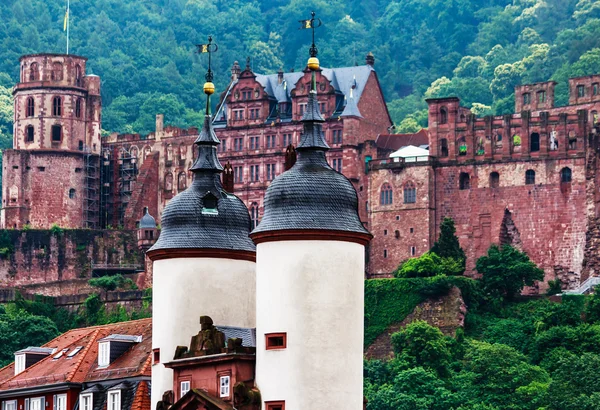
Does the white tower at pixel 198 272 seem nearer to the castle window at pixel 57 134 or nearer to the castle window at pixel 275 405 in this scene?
the castle window at pixel 275 405

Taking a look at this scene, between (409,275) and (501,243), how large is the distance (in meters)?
8.11

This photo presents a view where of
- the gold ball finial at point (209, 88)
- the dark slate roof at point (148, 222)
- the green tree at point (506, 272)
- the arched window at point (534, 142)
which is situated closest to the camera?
the gold ball finial at point (209, 88)

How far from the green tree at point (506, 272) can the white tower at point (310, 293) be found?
86747 millimetres

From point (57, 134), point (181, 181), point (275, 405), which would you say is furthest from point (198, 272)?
point (57, 134)

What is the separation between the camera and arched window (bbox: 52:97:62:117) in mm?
176250

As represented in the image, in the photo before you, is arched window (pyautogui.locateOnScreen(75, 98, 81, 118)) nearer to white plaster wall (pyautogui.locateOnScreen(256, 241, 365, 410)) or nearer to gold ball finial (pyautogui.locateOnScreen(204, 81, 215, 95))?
gold ball finial (pyautogui.locateOnScreen(204, 81, 215, 95))

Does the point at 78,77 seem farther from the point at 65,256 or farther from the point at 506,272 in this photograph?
the point at 506,272

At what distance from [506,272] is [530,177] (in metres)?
8.80

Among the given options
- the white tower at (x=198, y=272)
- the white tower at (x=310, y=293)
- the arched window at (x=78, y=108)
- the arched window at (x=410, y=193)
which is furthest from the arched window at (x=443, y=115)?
the white tower at (x=310, y=293)

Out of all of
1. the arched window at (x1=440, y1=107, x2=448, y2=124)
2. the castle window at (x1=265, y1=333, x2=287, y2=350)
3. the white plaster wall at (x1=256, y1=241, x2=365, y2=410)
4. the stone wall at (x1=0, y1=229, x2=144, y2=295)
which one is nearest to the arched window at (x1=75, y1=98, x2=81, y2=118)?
the stone wall at (x1=0, y1=229, x2=144, y2=295)

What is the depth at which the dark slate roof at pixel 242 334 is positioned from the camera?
203ft

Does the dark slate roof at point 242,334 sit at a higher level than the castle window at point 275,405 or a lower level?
higher

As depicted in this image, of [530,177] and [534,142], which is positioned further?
[534,142]

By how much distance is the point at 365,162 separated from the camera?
6240 inches
